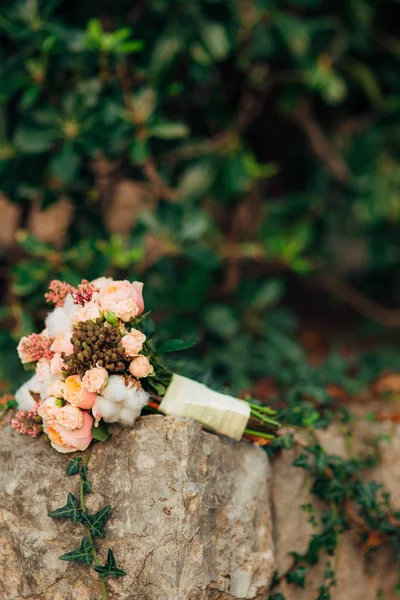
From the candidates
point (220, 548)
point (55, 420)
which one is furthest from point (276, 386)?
point (55, 420)

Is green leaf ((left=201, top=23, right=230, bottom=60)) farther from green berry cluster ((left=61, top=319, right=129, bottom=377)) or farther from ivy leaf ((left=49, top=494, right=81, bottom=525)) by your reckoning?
ivy leaf ((left=49, top=494, right=81, bottom=525))

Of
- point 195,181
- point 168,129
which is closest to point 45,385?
point 168,129

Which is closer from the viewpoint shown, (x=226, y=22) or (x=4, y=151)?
(x=4, y=151)

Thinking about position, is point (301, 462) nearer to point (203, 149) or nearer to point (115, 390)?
point (115, 390)

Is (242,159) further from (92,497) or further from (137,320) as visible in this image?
(92,497)

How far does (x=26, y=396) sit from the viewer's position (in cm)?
174

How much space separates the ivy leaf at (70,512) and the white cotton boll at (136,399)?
0.25m

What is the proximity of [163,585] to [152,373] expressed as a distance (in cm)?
49

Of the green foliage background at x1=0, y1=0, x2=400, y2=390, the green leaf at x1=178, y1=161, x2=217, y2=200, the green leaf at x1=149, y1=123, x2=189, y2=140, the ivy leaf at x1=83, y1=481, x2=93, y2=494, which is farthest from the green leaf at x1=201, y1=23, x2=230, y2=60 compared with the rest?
the ivy leaf at x1=83, y1=481, x2=93, y2=494

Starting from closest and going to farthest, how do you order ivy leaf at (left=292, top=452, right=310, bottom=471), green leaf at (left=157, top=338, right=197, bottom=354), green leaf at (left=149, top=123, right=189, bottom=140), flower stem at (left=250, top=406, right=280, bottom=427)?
green leaf at (left=157, top=338, right=197, bottom=354)
flower stem at (left=250, top=406, right=280, bottom=427)
ivy leaf at (left=292, top=452, right=310, bottom=471)
green leaf at (left=149, top=123, right=189, bottom=140)

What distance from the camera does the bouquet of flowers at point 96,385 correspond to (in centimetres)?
157

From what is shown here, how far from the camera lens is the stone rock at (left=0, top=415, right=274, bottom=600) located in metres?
1.58

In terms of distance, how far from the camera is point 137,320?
1.68 metres

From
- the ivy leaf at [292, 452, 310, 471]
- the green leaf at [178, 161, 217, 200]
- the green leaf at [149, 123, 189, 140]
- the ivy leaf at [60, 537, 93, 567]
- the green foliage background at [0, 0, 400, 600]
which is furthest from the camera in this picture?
the green leaf at [178, 161, 217, 200]
